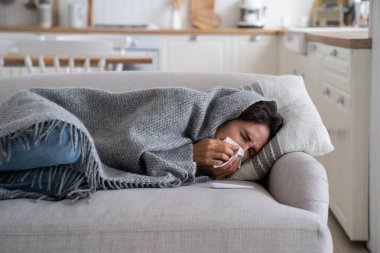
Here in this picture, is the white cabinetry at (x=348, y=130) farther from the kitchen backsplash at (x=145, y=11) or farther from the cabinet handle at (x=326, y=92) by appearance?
the kitchen backsplash at (x=145, y=11)

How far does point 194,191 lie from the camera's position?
2000 mm

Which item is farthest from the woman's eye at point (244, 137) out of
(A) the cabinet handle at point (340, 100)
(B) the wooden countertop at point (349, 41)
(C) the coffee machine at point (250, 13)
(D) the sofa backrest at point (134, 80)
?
(C) the coffee machine at point (250, 13)

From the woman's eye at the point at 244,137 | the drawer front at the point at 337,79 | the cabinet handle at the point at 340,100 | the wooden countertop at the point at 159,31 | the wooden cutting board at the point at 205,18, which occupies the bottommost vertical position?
the woman's eye at the point at 244,137

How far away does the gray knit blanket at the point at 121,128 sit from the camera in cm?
193

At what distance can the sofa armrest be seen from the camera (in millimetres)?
1897

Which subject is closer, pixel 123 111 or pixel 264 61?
pixel 123 111

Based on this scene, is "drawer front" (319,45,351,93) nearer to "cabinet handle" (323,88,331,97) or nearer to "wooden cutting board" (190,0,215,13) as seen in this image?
"cabinet handle" (323,88,331,97)

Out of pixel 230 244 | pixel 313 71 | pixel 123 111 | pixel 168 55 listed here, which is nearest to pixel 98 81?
pixel 123 111

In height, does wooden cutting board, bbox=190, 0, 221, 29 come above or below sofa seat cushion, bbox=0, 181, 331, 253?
above

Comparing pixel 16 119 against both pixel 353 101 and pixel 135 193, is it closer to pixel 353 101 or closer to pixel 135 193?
pixel 135 193

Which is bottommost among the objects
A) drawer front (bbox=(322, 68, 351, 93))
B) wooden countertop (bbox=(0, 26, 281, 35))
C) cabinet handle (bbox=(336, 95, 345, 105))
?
cabinet handle (bbox=(336, 95, 345, 105))

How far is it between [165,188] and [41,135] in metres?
0.40

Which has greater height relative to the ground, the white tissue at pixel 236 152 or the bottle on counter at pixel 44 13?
the bottle on counter at pixel 44 13

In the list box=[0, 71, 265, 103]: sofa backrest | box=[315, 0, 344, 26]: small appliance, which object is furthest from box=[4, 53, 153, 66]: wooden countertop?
box=[315, 0, 344, 26]: small appliance
